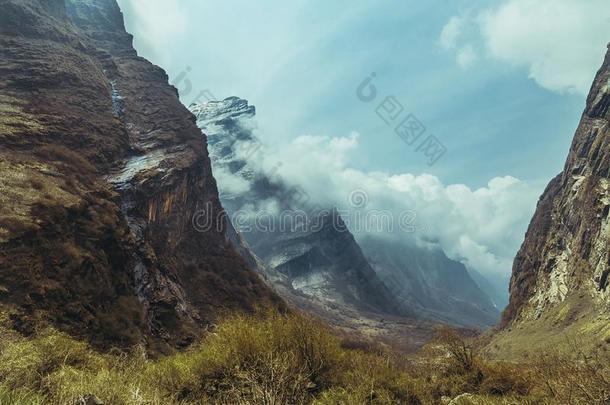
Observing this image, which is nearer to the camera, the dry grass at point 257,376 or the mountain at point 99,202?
the dry grass at point 257,376

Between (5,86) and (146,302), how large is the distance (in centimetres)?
4096

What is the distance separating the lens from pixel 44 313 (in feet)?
87.5

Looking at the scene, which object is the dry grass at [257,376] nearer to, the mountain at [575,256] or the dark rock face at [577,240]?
the mountain at [575,256]

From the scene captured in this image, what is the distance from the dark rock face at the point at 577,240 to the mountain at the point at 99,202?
49112mm

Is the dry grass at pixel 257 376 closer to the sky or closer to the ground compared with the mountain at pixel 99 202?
closer to the ground

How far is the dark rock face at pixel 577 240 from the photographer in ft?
220

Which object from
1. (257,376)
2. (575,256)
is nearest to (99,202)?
(257,376)

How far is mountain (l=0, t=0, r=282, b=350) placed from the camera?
30.3 m

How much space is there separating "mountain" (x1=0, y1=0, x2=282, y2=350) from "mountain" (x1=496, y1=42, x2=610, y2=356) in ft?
145

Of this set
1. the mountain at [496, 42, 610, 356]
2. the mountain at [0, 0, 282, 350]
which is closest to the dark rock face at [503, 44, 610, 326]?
the mountain at [496, 42, 610, 356]

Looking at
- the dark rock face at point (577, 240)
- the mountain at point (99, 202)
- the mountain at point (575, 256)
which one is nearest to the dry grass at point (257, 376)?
the mountain at point (99, 202)

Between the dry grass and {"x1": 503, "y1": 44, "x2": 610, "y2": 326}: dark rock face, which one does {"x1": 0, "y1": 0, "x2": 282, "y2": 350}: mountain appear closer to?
the dry grass

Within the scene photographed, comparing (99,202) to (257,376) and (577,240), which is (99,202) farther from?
(577,240)

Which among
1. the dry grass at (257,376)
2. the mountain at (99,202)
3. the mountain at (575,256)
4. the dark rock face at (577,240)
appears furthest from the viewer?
the dark rock face at (577,240)
